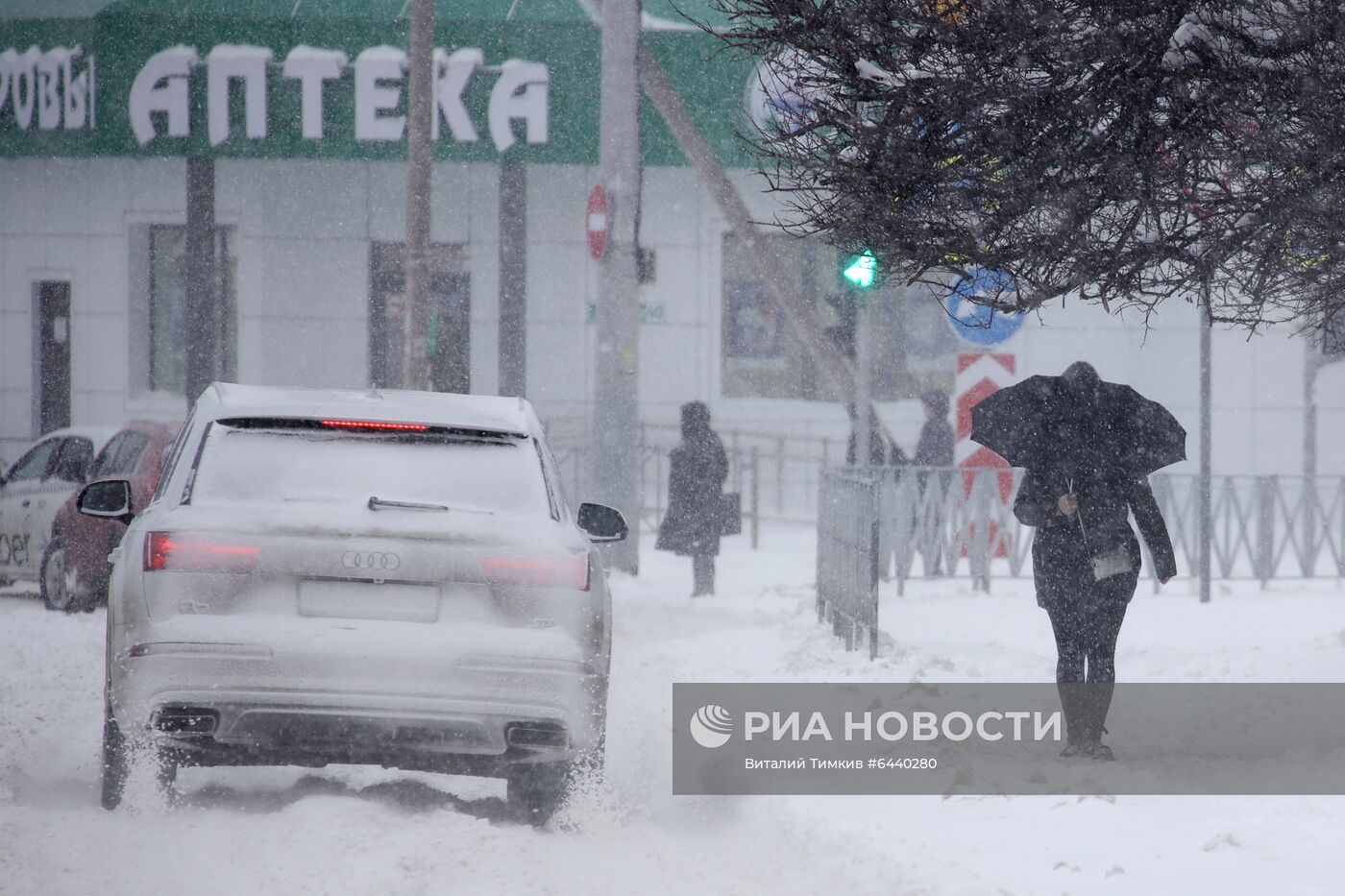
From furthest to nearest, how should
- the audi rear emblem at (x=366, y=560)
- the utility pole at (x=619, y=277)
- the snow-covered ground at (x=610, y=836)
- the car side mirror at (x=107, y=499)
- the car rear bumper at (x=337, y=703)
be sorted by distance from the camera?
1. the utility pole at (x=619, y=277)
2. the car side mirror at (x=107, y=499)
3. the audi rear emblem at (x=366, y=560)
4. the car rear bumper at (x=337, y=703)
5. the snow-covered ground at (x=610, y=836)

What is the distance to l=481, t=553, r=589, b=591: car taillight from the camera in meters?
5.98

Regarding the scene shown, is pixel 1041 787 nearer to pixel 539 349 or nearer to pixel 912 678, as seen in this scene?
pixel 912 678

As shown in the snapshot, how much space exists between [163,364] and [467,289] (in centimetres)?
503

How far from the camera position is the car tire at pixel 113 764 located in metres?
6.08

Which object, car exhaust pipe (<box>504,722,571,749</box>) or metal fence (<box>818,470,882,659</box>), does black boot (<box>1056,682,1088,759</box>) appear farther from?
metal fence (<box>818,470,882,659</box>)

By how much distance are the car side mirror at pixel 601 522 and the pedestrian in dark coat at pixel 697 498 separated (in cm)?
843

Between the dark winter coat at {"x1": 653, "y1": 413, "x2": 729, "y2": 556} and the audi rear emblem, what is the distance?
9.90m

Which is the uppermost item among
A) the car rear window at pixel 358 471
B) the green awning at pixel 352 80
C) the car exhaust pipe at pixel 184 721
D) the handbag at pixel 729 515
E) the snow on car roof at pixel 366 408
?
the green awning at pixel 352 80

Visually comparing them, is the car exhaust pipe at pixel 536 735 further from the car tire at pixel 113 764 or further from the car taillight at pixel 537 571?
the car tire at pixel 113 764

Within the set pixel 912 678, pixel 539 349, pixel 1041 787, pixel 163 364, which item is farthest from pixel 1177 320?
pixel 1041 787

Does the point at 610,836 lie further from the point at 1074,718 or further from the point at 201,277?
the point at 201,277

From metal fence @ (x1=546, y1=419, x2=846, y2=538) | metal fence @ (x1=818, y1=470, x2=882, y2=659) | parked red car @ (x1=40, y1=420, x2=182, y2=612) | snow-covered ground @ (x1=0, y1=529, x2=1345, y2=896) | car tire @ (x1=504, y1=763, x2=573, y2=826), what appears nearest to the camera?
snow-covered ground @ (x1=0, y1=529, x2=1345, y2=896)

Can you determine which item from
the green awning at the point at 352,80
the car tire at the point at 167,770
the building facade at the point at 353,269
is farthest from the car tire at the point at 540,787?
the building facade at the point at 353,269

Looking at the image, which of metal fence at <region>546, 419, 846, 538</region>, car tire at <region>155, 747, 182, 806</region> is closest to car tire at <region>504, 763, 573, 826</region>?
car tire at <region>155, 747, 182, 806</region>
